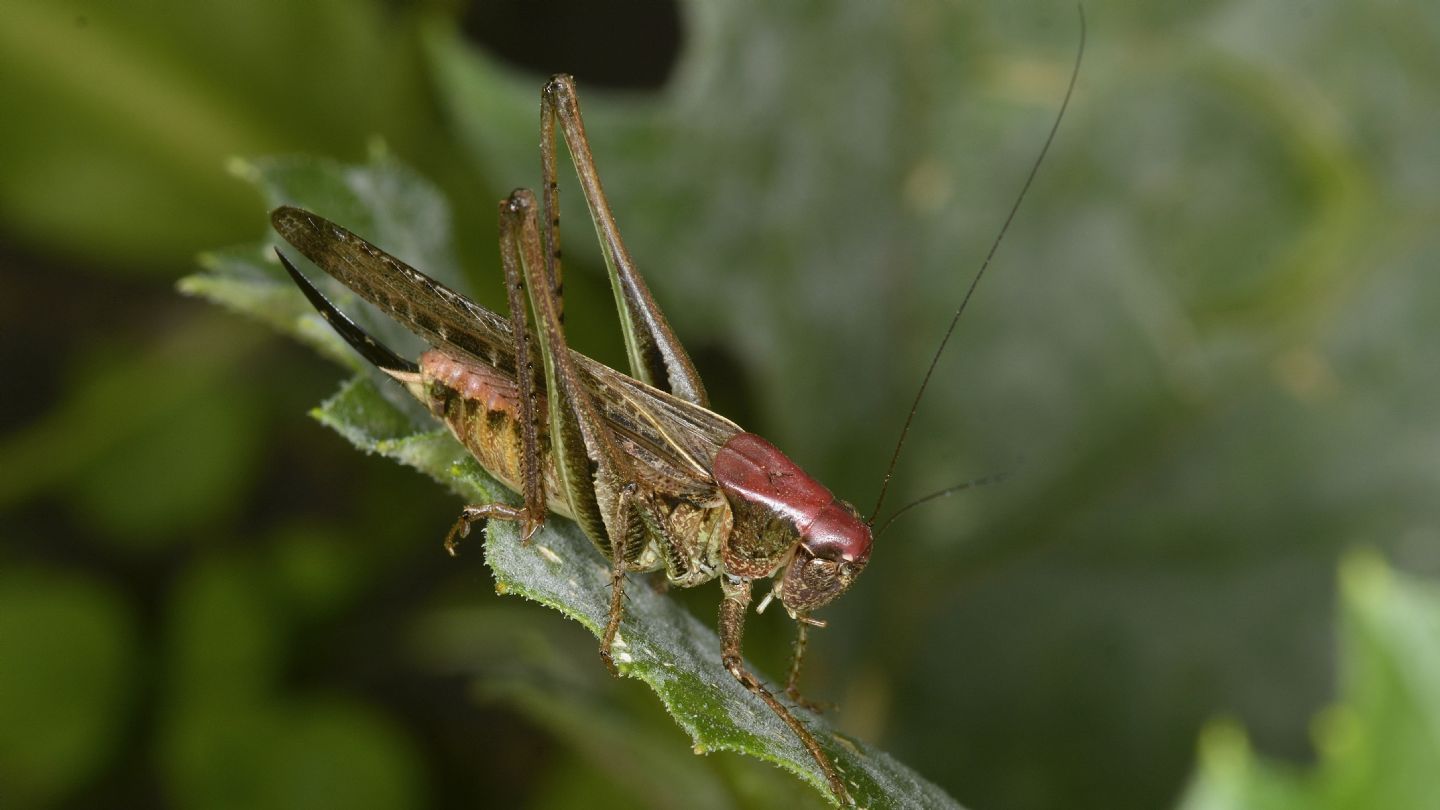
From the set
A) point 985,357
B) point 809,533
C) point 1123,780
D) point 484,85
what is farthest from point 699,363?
point 1123,780

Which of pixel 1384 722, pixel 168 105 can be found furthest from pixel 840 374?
pixel 168 105

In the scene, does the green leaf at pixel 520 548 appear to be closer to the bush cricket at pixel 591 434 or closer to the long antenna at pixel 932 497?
the bush cricket at pixel 591 434

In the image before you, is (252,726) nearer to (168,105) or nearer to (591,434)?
(591,434)

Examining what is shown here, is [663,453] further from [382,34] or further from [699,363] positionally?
[382,34]

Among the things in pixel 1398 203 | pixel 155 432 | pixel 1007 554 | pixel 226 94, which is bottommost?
pixel 155 432

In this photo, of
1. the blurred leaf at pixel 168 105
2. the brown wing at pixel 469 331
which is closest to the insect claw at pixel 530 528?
the brown wing at pixel 469 331
